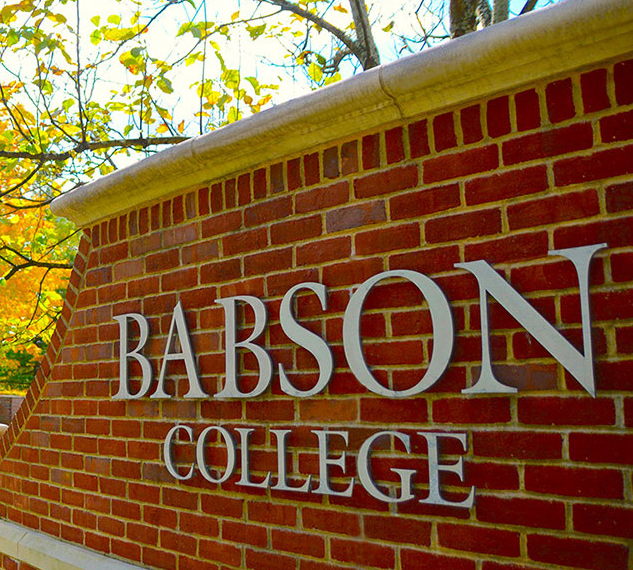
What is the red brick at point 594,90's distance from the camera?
195cm

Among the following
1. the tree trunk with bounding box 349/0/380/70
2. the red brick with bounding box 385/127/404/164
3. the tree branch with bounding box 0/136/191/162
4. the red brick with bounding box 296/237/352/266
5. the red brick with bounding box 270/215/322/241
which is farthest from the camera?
the tree branch with bounding box 0/136/191/162

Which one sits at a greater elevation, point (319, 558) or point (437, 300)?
point (437, 300)

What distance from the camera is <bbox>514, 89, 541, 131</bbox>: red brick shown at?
207cm

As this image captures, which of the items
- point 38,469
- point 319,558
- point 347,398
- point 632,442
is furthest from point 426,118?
point 38,469

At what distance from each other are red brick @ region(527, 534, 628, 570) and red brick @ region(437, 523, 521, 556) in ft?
0.18

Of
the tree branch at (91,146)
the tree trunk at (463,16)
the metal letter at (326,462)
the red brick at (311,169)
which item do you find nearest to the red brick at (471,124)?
the red brick at (311,169)

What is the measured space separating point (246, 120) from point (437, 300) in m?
1.10

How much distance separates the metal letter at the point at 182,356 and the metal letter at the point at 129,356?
0.24 feet

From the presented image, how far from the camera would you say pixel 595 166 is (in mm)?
1940

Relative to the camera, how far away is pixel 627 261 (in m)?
→ 1.86

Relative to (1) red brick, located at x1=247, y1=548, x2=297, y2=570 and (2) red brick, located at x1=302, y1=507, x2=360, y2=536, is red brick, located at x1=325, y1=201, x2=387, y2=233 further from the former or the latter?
(1) red brick, located at x1=247, y1=548, x2=297, y2=570

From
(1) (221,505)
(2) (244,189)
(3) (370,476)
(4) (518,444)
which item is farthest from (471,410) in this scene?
(2) (244,189)

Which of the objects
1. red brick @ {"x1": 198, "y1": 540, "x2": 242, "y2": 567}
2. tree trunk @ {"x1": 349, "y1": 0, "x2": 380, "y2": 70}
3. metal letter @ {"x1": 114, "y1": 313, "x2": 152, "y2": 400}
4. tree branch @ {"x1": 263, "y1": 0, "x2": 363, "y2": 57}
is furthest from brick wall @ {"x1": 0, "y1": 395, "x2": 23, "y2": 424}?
red brick @ {"x1": 198, "y1": 540, "x2": 242, "y2": 567}

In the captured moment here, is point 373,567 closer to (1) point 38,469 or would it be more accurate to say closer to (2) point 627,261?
(2) point 627,261
